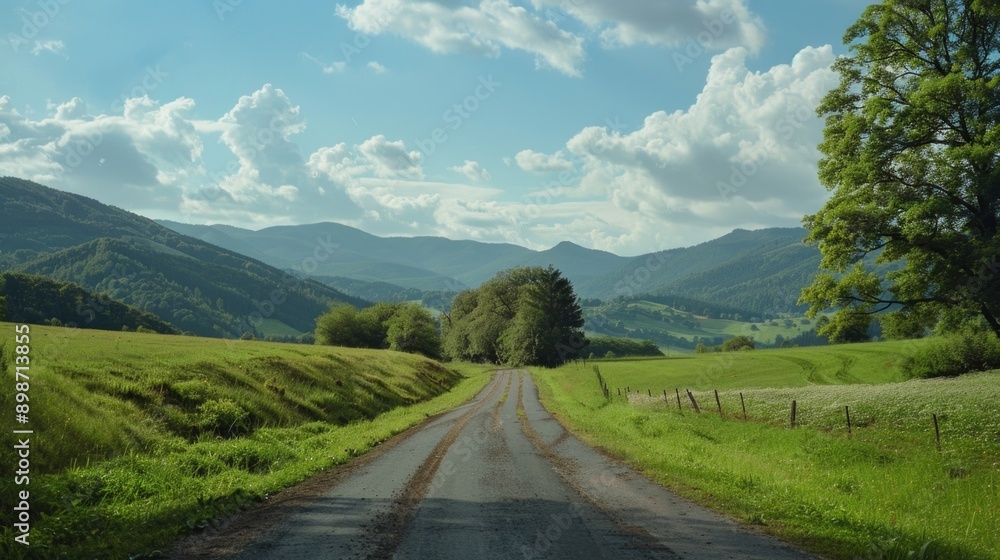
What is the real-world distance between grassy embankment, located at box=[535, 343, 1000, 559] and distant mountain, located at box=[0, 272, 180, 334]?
366 feet

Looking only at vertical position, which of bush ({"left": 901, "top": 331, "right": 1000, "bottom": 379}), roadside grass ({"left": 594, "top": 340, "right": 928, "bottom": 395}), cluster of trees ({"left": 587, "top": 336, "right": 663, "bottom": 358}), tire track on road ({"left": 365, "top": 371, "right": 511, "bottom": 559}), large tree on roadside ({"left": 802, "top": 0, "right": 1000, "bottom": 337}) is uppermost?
large tree on roadside ({"left": 802, "top": 0, "right": 1000, "bottom": 337})

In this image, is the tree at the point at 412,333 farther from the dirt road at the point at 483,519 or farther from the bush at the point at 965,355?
the dirt road at the point at 483,519

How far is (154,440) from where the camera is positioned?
591 inches

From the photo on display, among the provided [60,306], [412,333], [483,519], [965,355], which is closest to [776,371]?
[965,355]

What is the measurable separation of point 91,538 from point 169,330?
170584 mm

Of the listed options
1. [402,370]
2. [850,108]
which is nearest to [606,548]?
[850,108]

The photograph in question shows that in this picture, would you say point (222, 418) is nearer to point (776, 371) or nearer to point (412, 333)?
point (776, 371)

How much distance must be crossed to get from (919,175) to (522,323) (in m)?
86.9

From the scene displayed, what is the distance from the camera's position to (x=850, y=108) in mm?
25656

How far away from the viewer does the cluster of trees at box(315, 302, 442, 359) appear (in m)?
107

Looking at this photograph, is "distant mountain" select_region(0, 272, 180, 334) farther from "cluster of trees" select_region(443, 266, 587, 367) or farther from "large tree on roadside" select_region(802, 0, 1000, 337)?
"large tree on roadside" select_region(802, 0, 1000, 337)

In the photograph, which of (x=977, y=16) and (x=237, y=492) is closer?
(x=237, y=492)

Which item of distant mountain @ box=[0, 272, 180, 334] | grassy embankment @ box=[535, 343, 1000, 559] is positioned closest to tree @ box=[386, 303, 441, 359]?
distant mountain @ box=[0, 272, 180, 334]

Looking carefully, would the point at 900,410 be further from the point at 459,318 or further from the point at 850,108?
the point at 459,318
